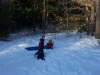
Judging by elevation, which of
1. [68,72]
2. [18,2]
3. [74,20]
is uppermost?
[18,2]

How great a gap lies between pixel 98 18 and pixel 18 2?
3910 millimetres

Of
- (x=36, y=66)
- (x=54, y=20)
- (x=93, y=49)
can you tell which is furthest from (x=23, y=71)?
(x=54, y=20)

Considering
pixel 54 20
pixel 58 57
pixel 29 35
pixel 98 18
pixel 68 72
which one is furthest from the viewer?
pixel 54 20

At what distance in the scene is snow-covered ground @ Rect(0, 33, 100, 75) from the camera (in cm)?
689

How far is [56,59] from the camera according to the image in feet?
25.7

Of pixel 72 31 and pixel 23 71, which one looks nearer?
pixel 23 71

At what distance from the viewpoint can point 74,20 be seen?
14.3 meters

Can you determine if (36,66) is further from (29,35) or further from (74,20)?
(74,20)

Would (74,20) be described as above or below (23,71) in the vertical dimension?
above

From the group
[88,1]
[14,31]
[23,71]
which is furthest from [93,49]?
[88,1]

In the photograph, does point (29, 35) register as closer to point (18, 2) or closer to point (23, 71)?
point (18, 2)

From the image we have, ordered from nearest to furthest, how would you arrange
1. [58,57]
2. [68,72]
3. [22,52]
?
[68,72] < [58,57] < [22,52]

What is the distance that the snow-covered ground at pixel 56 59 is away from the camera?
6.89 metres

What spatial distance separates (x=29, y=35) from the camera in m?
12.1
